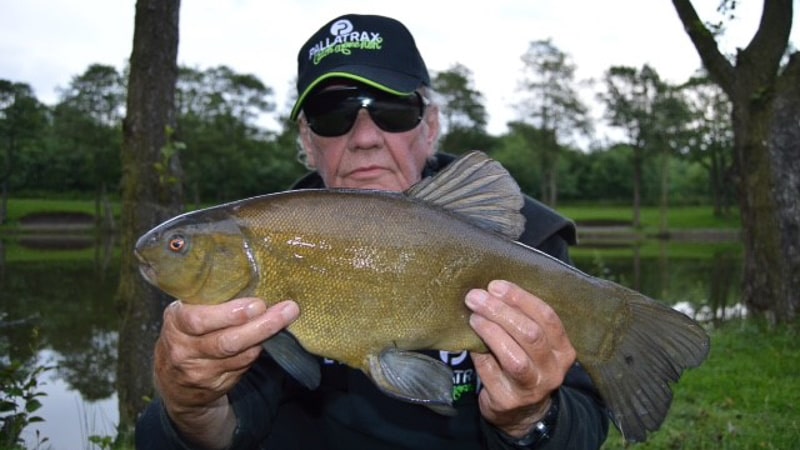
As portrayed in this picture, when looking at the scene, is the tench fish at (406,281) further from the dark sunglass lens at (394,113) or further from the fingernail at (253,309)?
the dark sunglass lens at (394,113)

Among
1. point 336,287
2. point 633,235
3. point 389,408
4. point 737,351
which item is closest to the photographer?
point 336,287

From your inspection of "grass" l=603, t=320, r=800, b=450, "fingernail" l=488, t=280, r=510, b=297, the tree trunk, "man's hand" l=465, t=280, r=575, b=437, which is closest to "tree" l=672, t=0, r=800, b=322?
"grass" l=603, t=320, r=800, b=450

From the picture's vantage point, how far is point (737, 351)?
798 cm

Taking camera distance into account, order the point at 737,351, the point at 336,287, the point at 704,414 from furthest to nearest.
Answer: the point at 737,351 < the point at 704,414 < the point at 336,287

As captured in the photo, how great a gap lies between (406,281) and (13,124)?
2870 centimetres

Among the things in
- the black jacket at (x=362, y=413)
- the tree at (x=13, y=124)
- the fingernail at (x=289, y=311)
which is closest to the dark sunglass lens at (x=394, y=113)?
the black jacket at (x=362, y=413)

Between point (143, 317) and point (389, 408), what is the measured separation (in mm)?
3381

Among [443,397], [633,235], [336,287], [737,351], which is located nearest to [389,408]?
[443,397]

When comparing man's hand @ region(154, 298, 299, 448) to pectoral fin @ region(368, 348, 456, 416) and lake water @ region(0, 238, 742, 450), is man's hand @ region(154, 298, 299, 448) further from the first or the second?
lake water @ region(0, 238, 742, 450)

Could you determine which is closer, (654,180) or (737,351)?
(737,351)

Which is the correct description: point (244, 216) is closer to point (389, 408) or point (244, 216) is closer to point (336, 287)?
point (336, 287)

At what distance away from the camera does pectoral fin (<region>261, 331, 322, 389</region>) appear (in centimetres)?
212

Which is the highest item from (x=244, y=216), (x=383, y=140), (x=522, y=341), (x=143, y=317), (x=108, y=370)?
(x=383, y=140)

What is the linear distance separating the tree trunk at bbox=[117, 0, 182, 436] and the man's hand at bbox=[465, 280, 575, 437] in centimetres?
407
